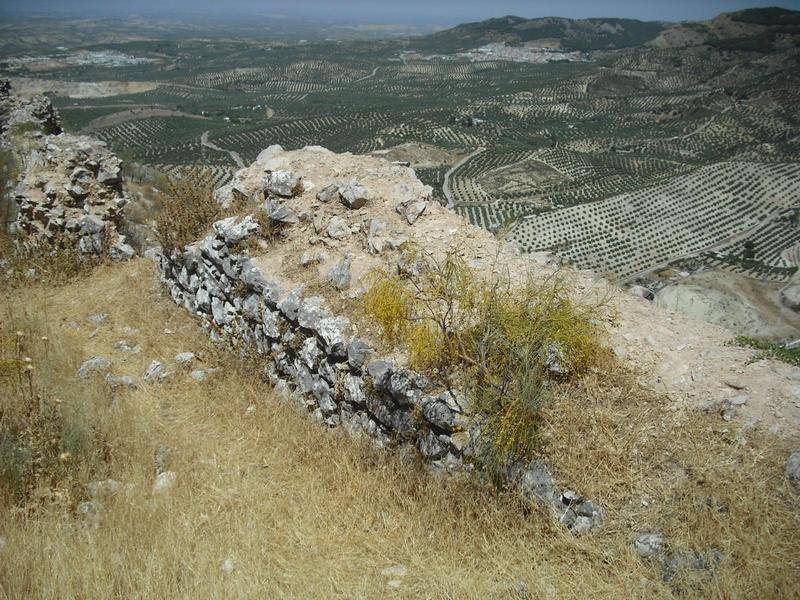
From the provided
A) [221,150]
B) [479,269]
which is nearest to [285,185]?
[479,269]

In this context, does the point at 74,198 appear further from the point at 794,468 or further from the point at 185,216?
→ the point at 794,468

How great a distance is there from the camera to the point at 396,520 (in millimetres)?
4125

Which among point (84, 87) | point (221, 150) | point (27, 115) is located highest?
point (27, 115)

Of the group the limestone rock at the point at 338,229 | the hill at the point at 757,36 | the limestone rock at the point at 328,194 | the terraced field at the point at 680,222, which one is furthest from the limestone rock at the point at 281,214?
the hill at the point at 757,36

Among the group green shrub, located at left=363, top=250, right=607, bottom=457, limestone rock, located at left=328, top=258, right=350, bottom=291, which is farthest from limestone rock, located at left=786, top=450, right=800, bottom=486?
limestone rock, located at left=328, top=258, right=350, bottom=291

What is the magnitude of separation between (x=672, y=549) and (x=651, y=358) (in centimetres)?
190

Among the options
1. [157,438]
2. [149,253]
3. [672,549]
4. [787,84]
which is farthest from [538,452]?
[787,84]

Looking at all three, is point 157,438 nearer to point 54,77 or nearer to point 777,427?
point 777,427

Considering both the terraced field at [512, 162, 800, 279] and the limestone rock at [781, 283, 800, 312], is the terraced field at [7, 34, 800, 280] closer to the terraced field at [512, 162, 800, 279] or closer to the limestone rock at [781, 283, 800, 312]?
the terraced field at [512, 162, 800, 279]

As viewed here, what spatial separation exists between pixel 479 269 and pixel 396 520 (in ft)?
9.66

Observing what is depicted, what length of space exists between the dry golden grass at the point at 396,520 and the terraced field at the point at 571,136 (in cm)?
3017

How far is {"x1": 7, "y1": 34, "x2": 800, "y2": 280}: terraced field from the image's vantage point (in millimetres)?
72438

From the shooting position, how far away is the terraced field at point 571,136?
72.4m

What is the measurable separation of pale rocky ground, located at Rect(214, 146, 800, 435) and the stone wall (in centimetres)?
31
